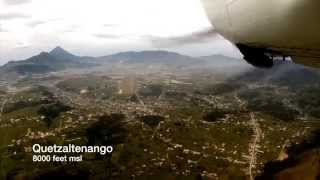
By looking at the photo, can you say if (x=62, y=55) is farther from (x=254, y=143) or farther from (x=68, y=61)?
(x=254, y=143)

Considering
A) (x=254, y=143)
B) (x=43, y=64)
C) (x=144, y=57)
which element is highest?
(x=144, y=57)

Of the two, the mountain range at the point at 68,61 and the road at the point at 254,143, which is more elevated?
the mountain range at the point at 68,61

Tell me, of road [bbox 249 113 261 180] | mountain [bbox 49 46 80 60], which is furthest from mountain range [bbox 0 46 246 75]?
road [bbox 249 113 261 180]

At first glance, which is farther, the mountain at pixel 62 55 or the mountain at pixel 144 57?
the mountain at pixel 62 55

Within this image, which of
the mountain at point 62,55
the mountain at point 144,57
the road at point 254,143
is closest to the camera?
the road at point 254,143

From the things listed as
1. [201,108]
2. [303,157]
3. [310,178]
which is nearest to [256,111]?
[201,108]

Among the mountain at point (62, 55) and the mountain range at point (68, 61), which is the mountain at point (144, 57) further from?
the mountain at point (62, 55)

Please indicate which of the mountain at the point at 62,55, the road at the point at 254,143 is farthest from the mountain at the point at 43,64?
the road at the point at 254,143

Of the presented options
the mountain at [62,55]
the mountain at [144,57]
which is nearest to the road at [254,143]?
the mountain at [144,57]

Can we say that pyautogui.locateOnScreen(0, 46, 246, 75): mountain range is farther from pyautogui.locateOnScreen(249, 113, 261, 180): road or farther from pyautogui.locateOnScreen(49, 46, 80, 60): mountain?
pyautogui.locateOnScreen(249, 113, 261, 180): road

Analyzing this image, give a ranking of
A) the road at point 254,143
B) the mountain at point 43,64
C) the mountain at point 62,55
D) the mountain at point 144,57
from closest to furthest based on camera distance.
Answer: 1. the road at point 254,143
2. the mountain at point 144,57
3. the mountain at point 43,64
4. the mountain at point 62,55

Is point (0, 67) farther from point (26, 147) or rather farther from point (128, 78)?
point (26, 147)

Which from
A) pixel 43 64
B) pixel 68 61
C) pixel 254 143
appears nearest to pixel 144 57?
pixel 68 61
